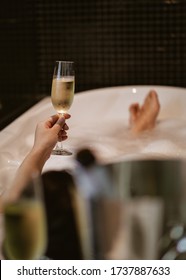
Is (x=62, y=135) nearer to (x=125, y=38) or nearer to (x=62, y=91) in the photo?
(x=62, y=91)

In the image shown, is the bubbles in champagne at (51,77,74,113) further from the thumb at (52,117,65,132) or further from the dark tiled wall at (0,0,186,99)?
the dark tiled wall at (0,0,186,99)

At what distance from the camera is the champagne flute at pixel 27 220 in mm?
381

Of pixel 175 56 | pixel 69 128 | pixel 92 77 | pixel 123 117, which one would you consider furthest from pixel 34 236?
pixel 175 56

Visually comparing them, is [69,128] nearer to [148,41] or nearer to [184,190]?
[184,190]

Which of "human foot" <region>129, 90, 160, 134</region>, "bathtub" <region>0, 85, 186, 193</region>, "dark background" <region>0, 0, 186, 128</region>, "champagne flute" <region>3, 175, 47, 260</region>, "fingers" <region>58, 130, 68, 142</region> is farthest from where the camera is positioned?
"dark background" <region>0, 0, 186, 128</region>

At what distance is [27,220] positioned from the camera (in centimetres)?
38

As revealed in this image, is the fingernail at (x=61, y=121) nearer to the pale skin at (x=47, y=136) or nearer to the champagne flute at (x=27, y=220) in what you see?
the pale skin at (x=47, y=136)

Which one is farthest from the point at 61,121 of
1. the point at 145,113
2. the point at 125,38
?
the point at 125,38

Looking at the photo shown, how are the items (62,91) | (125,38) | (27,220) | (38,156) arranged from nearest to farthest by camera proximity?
(27,220), (38,156), (62,91), (125,38)

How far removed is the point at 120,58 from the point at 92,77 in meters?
0.20

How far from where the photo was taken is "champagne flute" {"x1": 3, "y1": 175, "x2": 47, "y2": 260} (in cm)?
38

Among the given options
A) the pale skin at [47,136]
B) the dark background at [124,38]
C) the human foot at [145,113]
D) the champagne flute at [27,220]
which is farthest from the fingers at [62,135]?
the dark background at [124,38]

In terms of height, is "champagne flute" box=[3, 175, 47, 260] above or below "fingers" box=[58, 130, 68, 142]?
above

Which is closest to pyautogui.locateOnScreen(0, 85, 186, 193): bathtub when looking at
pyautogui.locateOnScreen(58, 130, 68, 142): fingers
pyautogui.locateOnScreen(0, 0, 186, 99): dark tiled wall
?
pyautogui.locateOnScreen(58, 130, 68, 142): fingers
